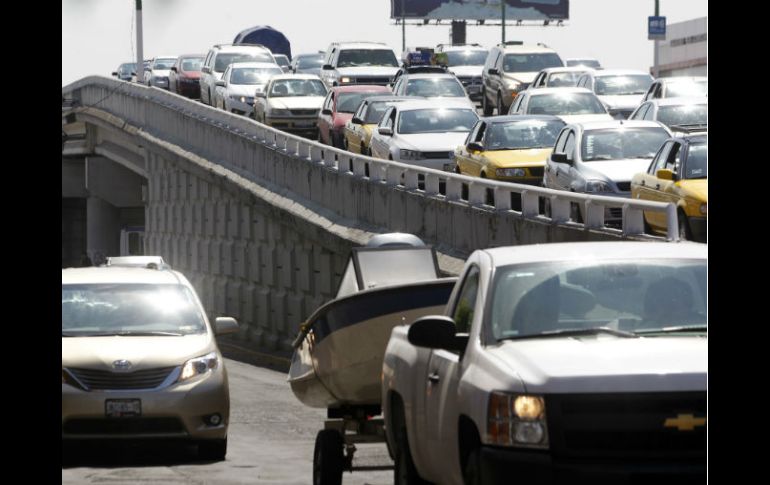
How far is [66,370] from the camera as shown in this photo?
15406 mm

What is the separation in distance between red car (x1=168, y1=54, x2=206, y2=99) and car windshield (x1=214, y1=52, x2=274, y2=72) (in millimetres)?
4742

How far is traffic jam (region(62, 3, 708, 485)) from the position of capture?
8.41 metres

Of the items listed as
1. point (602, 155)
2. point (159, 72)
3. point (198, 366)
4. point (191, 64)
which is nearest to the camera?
point (198, 366)

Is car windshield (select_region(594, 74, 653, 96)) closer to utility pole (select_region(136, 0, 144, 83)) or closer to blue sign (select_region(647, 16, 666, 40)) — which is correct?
blue sign (select_region(647, 16, 666, 40))

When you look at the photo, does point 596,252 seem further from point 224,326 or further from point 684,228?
point 684,228

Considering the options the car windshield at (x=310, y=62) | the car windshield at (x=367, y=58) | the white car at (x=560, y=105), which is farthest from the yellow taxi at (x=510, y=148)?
the car windshield at (x=310, y=62)

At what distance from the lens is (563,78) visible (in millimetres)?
47594

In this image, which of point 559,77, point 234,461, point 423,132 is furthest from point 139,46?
point 234,461

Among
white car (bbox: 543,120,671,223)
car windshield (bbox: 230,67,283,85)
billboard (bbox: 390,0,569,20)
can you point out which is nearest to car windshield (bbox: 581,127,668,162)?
white car (bbox: 543,120,671,223)

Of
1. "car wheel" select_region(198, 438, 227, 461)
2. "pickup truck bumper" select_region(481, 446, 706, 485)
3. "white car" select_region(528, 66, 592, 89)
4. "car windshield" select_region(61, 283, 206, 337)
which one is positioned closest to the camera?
"pickup truck bumper" select_region(481, 446, 706, 485)

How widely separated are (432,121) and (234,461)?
20.5 meters

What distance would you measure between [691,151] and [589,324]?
43.9 ft
